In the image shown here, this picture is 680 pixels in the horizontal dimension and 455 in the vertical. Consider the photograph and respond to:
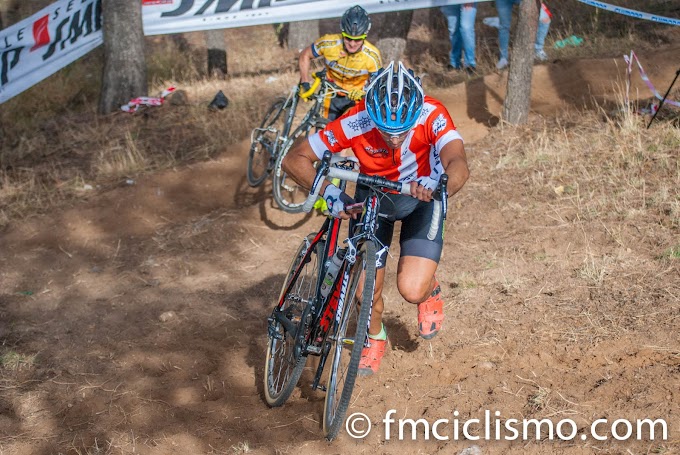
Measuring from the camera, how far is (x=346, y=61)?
8359mm

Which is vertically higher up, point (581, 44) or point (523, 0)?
point (523, 0)

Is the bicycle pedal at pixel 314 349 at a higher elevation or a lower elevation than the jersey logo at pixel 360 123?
lower

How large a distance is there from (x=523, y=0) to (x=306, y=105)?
3322 mm

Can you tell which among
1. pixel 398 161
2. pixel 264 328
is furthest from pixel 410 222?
pixel 264 328

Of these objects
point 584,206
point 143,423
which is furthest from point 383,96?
point 584,206

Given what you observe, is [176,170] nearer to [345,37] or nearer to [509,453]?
[345,37]

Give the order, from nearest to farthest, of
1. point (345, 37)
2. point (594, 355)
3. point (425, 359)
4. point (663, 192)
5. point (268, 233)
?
point (594, 355) → point (425, 359) → point (663, 192) → point (345, 37) → point (268, 233)

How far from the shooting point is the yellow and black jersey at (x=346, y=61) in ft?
27.2

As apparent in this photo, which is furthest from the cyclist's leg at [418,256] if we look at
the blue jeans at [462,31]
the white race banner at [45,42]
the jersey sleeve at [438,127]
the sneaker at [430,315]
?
the white race banner at [45,42]

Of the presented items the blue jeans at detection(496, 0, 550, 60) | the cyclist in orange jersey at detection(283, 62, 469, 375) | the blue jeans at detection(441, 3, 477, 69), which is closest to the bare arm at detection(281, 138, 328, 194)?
the cyclist in orange jersey at detection(283, 62, 469, 375)

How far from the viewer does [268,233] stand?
336 inches

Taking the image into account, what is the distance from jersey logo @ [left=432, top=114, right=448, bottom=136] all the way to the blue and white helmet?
1.12ft

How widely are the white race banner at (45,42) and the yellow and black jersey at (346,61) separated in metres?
4.34

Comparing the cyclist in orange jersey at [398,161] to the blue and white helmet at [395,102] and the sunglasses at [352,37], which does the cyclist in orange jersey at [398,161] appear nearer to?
the blue and white helmet at [395,102]
